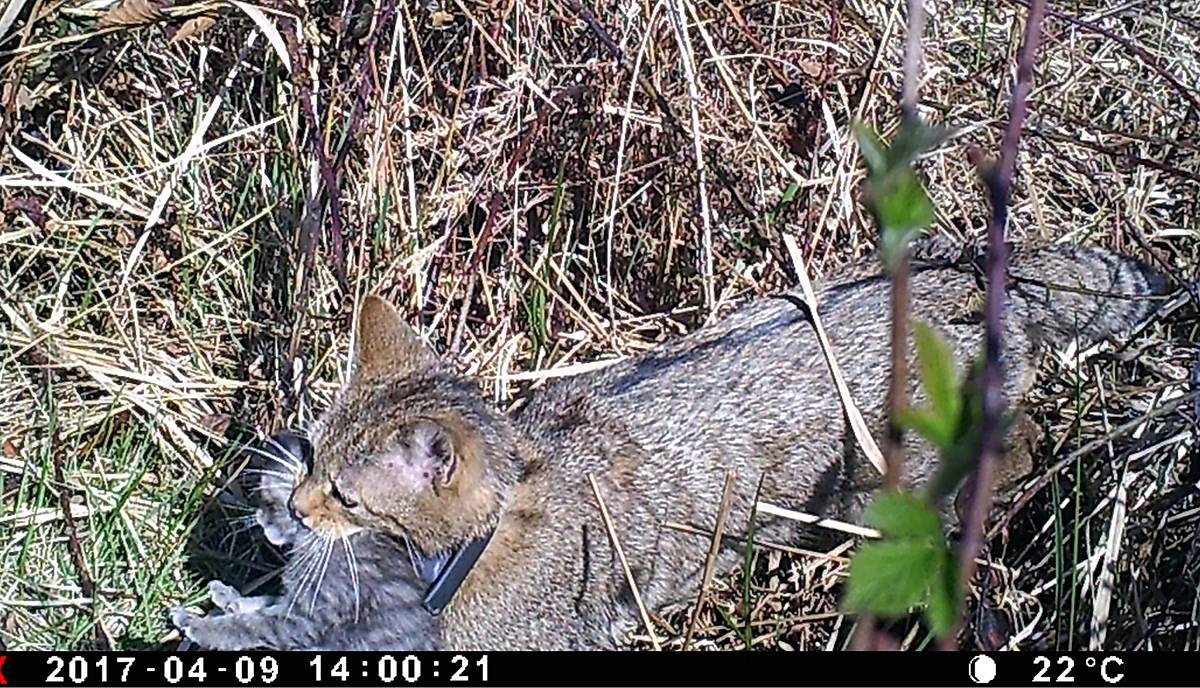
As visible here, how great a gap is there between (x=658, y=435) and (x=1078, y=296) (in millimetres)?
948

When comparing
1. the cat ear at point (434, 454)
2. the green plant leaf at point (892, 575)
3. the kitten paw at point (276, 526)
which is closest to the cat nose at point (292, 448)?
the kitten paw at point (276, 526)

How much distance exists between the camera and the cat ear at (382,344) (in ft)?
9.01

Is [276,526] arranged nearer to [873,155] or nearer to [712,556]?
[712,556]

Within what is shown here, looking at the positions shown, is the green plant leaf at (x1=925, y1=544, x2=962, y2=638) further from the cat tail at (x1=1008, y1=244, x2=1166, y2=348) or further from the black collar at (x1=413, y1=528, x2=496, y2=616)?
the cat tail at (x1=1008, y1=244, x2=1166, y2=348)

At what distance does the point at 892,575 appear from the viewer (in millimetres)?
875

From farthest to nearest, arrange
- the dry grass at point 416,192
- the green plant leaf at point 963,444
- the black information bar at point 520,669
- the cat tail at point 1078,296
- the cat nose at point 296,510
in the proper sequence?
the dry grass at point 416,192
the cat tail at point 1078,296
the cat nose at point 296,510
the black information bar at point 520,669
the green plant leaf at point 963,444

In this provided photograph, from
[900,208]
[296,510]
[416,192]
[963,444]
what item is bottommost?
[296,510]

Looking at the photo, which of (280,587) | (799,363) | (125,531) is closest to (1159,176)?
(799,363)

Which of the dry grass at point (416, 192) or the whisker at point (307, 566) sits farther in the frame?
the dry grass at point (416, 192)

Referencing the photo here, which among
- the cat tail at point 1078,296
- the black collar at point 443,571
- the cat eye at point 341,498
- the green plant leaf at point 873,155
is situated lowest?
the black collar at point 443,571

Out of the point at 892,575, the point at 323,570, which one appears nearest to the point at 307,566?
the point at 323,570

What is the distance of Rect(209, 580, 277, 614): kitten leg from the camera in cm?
→ 269

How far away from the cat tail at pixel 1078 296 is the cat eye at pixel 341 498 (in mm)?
1426

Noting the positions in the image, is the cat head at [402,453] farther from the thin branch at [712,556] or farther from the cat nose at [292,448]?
the thin branch at [712,556]
